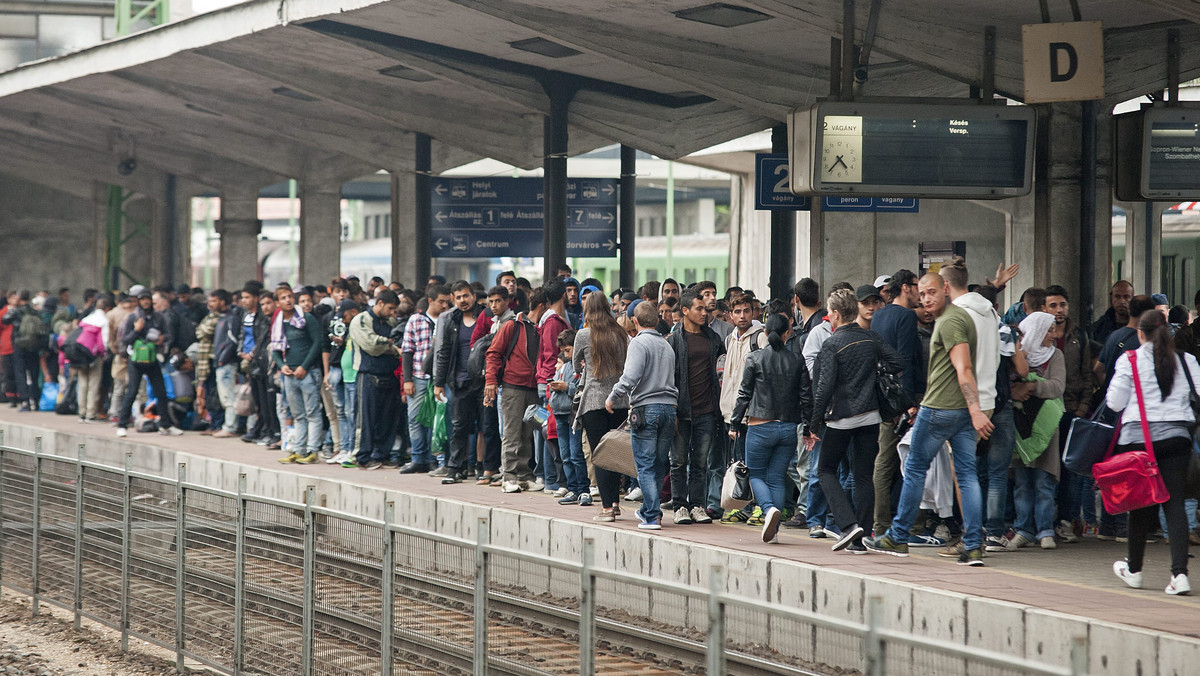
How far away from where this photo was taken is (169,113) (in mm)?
24391

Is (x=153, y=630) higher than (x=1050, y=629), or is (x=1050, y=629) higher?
(x=1050, y=629)

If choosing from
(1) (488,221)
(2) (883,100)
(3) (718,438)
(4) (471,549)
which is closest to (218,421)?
(1) (488,221)

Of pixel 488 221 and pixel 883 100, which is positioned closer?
pixel 883 100

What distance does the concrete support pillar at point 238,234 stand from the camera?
29172 millimetres

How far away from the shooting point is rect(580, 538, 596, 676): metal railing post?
5.59m

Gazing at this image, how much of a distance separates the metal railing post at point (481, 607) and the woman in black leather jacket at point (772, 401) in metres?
4.11

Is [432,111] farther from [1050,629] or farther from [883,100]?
[1050,629]

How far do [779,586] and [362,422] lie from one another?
7.24 m

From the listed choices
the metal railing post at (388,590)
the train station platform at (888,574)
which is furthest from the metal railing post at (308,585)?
the train station platform at (888,574)

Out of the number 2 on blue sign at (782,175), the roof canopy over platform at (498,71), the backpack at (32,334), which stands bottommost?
the backpack at (32,334)

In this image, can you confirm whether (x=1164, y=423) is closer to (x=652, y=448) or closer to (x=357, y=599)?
(x=652, y=448)

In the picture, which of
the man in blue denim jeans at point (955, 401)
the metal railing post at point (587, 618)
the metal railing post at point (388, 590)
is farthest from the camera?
the man in blue denim jeans at point (955, 401)

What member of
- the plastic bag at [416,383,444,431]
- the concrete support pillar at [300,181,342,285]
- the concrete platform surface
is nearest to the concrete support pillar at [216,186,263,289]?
the concrete support pillar at [300,181,342,285]

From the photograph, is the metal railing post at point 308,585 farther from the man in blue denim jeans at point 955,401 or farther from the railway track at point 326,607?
the man in blue denim jeans at point 955,401
